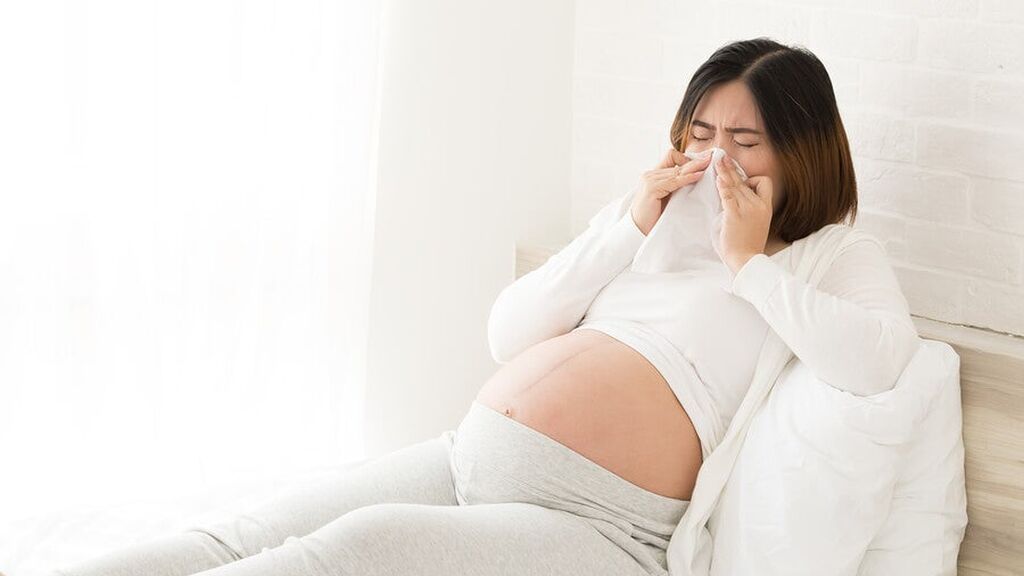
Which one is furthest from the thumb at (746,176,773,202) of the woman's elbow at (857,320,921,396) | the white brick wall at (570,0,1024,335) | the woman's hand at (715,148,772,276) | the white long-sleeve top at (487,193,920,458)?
the white brick wall at (570,0,1024,335)

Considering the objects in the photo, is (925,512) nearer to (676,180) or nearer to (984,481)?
(984,481)

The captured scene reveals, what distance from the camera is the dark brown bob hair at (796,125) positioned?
1.95 meters

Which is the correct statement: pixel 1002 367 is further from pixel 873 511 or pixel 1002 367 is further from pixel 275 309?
pixel 275 309

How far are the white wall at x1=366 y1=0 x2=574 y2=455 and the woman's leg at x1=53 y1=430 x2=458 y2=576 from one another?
1.91 feet

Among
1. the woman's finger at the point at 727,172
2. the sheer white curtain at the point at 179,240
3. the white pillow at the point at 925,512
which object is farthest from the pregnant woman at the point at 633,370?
the sheer white curtain at the point at 179,240

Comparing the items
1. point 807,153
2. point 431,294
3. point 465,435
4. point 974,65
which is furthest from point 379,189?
point 974,65

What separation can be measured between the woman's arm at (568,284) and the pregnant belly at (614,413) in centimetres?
16

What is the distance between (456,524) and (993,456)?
0.84 metres

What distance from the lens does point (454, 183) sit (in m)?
2.67

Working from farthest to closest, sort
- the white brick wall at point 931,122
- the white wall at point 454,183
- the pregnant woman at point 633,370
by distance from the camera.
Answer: the white wall at point 454,183, the white brick wall at point 931,122, the pregnant woman at point 633,370

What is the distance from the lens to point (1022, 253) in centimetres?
203

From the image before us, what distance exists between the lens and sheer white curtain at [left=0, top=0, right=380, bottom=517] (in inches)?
83.0

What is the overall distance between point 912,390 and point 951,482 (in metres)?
0.18

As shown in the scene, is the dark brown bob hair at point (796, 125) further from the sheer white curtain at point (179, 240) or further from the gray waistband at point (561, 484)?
the sheer white curtain at point (179, 240)
